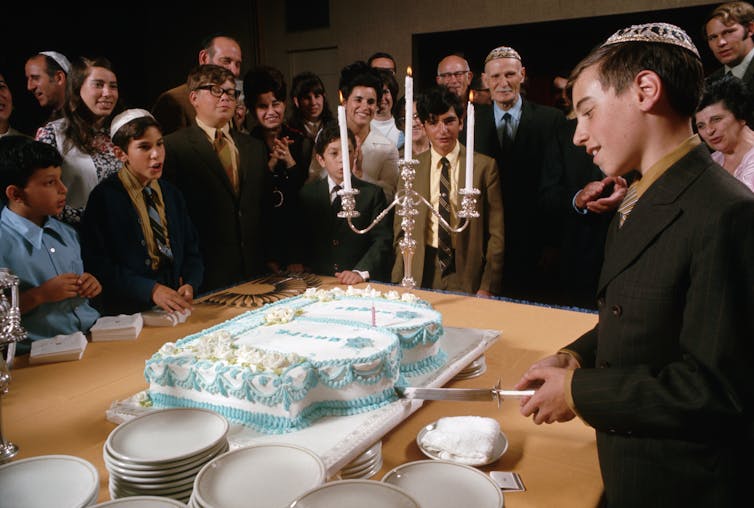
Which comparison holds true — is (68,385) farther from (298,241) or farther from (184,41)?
(184,41)

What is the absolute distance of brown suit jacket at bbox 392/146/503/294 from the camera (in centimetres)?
416

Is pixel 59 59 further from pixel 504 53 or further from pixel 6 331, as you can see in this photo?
pixel 6 331

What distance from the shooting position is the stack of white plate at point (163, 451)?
127 centimetres

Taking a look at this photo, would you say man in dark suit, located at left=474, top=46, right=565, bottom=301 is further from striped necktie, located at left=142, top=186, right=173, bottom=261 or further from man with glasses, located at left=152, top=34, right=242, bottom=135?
striped necktie, located at left=142, top=186, right=173, bottom=261

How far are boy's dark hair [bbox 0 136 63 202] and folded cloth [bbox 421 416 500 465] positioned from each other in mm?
2467

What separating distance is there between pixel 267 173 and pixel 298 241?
614 millimetres

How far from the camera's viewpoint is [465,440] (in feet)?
5.20

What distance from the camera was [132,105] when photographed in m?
6.79

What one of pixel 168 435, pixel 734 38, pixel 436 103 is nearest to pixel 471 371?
pixel 168 435

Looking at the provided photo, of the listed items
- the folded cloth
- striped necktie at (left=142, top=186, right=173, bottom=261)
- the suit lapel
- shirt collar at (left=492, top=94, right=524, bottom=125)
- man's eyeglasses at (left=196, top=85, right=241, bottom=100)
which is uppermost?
man's eyeglasses at (left=196, top=85, right=241, bottom=100)

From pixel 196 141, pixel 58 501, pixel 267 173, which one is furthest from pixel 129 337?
pixel 267 173

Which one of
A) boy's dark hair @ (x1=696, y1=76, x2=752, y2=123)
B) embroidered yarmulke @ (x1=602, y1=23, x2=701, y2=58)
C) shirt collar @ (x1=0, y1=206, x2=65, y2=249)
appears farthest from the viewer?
boy's dark hair @ (x1=696, y1=76, x2=752, y2=123)

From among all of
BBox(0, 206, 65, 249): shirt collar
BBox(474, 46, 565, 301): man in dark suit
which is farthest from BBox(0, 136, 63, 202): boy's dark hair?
BBox(474, 46, 565, 301): man in dark suit

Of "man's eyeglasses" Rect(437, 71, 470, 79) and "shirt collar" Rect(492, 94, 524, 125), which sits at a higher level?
"man's eyeglasses" Rect(437, 71, 470, 79)
